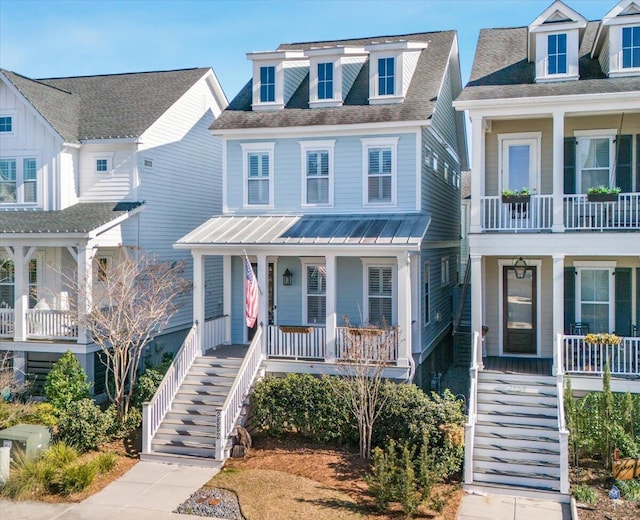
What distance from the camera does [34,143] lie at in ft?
65.4

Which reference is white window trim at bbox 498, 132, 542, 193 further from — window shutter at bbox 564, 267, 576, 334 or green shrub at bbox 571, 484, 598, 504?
green shrub at bbox 571, 484, 598, 504

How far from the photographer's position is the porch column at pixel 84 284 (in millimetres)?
17219

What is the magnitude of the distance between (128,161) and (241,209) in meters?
4.26

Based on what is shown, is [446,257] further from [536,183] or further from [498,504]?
[498,504]

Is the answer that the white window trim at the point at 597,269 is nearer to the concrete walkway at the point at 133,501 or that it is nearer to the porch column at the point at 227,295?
the porch column at the point at 227,295

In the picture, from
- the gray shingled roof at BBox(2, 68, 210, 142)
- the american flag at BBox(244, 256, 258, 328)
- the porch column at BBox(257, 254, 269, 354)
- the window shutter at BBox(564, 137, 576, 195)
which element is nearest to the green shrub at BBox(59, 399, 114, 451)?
the american flag at BBox(244, 256, 258, 328)

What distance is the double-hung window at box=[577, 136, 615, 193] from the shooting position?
53.6 ft

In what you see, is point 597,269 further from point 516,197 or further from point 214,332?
point 214,332

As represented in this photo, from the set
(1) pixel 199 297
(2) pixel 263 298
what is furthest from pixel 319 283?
(1) pixel 199 297

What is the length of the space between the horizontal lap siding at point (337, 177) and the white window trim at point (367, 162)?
0.09 meters

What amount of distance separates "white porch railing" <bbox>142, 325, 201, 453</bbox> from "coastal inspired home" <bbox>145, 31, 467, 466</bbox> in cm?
32

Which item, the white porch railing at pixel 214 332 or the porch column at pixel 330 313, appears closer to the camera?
the porch column at pixel 330 313

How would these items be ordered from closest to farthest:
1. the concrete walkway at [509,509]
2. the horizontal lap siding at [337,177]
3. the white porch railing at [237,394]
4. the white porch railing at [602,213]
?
1. the concrete walkway at [509,509]
2. the white porch railing at [237,394]
3. the white porch railing at [602,213]
4. the horizontal lap siding at [337,177]

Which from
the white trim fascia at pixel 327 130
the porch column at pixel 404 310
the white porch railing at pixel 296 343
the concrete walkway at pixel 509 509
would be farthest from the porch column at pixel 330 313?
the concrete walkway at pixel 509 509
